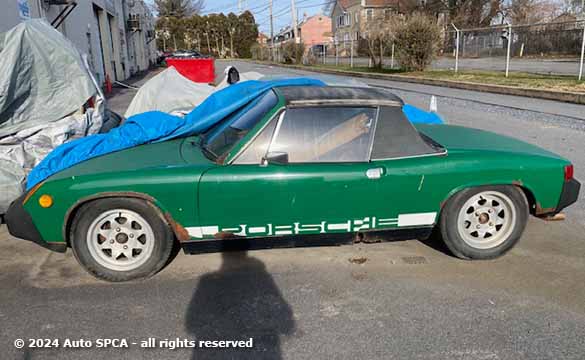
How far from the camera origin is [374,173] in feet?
10.7

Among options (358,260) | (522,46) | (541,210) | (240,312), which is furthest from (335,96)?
(522,46)

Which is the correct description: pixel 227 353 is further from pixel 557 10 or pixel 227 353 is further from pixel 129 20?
pixel 557 10

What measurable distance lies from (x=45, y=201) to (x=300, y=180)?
1.83 metres

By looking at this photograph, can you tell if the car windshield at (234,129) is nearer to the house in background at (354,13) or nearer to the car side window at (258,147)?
the car side window at (258,147)

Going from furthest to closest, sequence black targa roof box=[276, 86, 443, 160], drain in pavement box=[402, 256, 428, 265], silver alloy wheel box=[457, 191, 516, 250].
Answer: drain in pavement box=[402, 256, 428, 265]
silver alloy wheel box=[457, 191, 516, 250]
black targa roof box=[276, 86, 443, 160]

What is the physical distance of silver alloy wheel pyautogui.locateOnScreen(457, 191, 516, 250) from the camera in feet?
11.5

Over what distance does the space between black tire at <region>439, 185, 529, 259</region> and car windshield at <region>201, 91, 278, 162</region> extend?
1.62 metres

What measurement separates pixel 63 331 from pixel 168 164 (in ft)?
4.27

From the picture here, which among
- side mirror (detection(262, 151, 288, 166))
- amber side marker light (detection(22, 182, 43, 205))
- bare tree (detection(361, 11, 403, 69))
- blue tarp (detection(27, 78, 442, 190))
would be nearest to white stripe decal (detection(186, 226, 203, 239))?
side mirror (detection(262, 151, 288, 166))

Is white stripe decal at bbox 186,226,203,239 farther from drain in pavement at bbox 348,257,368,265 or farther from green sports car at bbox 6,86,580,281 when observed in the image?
drain in pavement at bbox 348,257,368,265

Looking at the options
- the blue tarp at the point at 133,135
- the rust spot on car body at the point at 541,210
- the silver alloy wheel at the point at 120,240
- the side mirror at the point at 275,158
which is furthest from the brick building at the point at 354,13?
the silver alloy wheel at the point at 120,240

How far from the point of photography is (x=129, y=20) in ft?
98.4

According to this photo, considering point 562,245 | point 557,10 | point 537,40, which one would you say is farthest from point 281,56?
point 562,245

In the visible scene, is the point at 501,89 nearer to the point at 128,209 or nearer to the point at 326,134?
the point at 326,134
